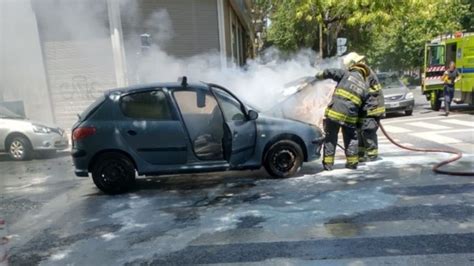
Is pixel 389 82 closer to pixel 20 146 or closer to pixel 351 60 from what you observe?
pixel 351 60

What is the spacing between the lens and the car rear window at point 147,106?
6.42 meters

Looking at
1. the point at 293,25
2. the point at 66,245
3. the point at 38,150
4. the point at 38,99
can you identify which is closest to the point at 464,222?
the point at 66,245

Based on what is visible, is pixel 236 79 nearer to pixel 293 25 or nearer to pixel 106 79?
pixel 106 79

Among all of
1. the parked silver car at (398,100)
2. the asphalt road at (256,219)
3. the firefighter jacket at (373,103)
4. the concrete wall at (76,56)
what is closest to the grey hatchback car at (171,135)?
the asphalt road at (256,219)

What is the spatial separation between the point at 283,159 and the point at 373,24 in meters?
11.5

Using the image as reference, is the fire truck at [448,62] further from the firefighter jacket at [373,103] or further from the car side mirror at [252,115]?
the car side mirror at [252,115]

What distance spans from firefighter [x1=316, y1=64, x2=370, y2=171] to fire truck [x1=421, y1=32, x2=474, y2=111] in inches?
322

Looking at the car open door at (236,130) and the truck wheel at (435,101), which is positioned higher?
the car open door at (236,130)

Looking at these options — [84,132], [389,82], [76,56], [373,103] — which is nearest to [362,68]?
[373,103]

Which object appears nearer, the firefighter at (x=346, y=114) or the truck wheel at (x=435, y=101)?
the firefighter at (x=346, y=114)

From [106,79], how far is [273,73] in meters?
4.83

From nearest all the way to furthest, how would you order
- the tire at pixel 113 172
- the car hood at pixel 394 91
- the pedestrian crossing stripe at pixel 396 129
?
the tire at pixel 113 172
the pedestrian crossing stripe at pixel 396 129
the car hood at pixel 394 91

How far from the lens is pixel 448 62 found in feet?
50.8

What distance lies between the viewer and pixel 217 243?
439 cm
